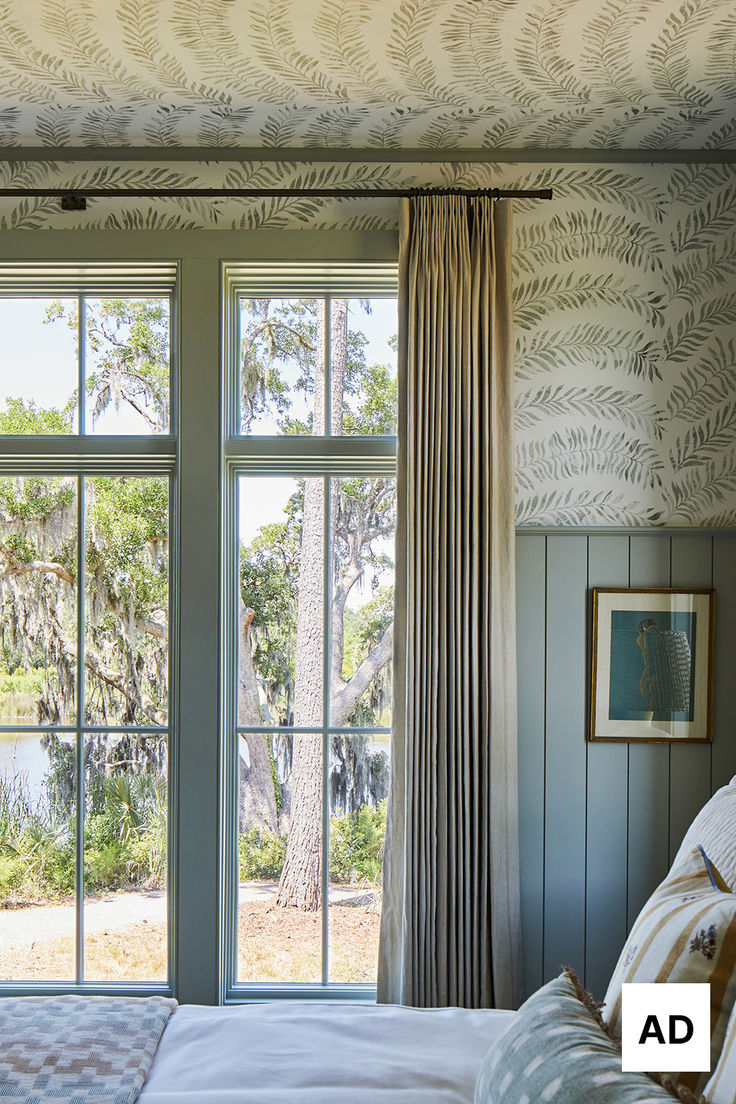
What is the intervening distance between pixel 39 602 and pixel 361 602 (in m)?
0.99

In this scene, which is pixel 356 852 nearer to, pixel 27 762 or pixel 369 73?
pixel 27 762

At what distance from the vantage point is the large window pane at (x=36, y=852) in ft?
8.68

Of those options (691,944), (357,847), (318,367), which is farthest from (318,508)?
(691,944)

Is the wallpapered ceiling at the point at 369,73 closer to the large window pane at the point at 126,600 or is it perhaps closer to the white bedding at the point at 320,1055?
the large window pane at the point at 126,600

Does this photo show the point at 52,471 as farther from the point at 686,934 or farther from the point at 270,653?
the point at 686,934

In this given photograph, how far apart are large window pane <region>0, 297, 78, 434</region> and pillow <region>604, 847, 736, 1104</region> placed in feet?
7.01

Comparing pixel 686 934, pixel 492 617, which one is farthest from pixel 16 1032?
pixel 492 617

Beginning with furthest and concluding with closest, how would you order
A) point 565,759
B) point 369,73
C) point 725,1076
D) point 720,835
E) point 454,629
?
point 565,759
point 454,629
point 369,73
point 720,835
point 725,1076

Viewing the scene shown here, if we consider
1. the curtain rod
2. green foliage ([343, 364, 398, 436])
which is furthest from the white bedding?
the curtain rod

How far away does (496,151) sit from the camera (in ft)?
8.48

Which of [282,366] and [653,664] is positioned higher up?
[282,366]

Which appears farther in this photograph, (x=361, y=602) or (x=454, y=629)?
(x=361, y=602)

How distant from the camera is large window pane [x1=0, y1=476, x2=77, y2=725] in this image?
8.76 feet

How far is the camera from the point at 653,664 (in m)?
2.55
